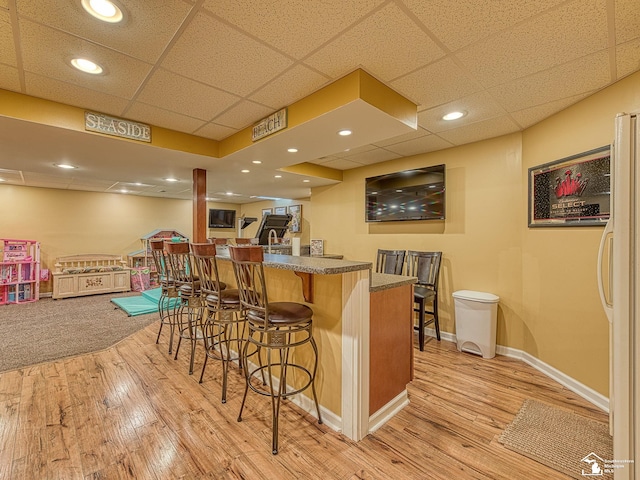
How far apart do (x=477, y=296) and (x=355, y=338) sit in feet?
6.85

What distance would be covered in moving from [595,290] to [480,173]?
5.48ft

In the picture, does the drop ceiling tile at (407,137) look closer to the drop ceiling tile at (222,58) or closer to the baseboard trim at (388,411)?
the drop ceiling tile at (222,58)

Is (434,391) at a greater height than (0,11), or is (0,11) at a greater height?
(0,11)

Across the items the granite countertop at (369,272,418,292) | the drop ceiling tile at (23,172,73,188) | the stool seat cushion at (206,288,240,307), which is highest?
the drop ceiling tile at (23,172,73,188)

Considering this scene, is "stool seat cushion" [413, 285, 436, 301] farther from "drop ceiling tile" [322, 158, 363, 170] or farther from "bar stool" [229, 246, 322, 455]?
"drop ceiling tile" [322, 158, 363, 170]

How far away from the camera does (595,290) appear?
7.61ft

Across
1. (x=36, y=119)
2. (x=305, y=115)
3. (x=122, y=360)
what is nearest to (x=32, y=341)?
(x=122, y=360)

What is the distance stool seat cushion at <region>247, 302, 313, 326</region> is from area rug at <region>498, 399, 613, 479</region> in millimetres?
1481

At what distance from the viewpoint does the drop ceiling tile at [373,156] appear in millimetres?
3898

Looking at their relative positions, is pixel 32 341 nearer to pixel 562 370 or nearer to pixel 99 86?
pixel 99 86

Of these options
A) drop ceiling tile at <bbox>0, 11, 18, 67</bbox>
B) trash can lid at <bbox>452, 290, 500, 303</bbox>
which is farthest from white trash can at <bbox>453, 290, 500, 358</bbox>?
drop ceiling tile at <bbox>0, 11, 18, 67</bbox>

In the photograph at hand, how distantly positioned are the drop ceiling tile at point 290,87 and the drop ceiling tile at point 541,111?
192 centimetres

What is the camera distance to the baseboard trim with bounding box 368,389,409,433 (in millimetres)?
1941

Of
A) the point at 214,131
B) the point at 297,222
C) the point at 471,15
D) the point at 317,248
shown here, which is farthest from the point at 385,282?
the point at 297,222
